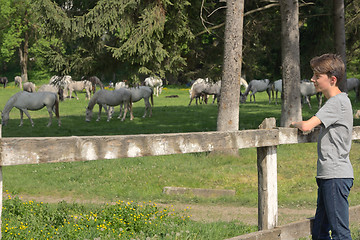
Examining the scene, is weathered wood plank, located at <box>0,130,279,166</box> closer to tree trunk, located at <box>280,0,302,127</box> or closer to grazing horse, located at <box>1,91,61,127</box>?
tree trunk, located at <box>280,0,302,127</box>

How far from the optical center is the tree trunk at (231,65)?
16359mm

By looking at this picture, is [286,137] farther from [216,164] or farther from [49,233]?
[216,164]

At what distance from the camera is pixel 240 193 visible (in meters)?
12.5

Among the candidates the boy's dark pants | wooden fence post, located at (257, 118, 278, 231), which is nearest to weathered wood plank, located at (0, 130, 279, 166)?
wooden fence post, located at (257, 118, 278, 231)

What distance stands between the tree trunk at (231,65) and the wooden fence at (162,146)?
34.9ft

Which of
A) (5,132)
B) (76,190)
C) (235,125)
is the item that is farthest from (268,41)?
(76,190)

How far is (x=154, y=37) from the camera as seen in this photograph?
65.3ft

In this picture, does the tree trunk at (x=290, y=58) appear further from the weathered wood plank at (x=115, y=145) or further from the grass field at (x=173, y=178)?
the weathered wood plank at (x=115, y=145)

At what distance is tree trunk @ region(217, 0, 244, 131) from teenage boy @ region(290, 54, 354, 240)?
1160 centimetres

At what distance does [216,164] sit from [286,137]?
1057cm

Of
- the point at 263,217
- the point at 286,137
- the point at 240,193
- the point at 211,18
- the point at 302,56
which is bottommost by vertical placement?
the point at 240,193

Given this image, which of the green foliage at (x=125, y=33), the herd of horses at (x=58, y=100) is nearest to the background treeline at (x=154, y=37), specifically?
the green foliage at (x=125, y=33)

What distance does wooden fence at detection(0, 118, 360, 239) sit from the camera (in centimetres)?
418

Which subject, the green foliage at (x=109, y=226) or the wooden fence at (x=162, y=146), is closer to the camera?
the wooden fence at (x=162, y=146)
